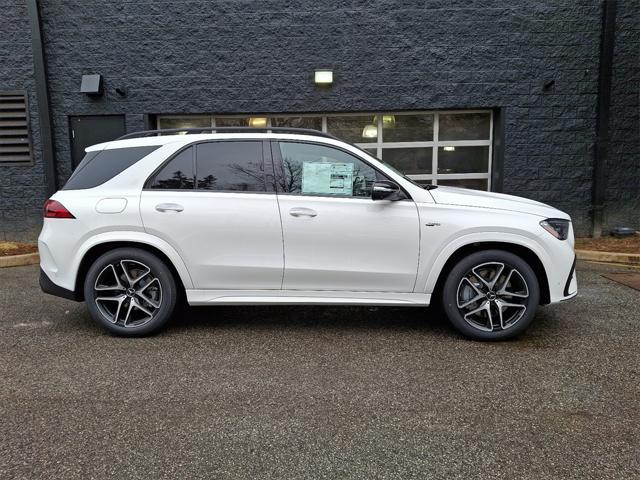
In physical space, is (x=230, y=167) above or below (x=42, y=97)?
below

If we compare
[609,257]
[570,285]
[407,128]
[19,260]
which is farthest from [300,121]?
[570,285]

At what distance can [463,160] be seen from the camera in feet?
30.4

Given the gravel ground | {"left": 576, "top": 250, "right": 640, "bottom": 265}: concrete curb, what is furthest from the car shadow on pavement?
{"left": 576, "top": 250, "right": 640, "bottom": 265}: concrete curb

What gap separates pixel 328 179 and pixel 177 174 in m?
1.36

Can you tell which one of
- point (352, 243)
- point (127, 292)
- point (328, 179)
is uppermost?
point (328, 179)

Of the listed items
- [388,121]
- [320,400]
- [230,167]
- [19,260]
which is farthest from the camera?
[388,121]

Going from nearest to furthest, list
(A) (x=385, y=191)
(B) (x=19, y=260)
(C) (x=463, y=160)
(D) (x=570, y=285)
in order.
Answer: (A) (x=385, y=191), (D) (x=570, y=285), (B) (x=19, y=260), (C) (x=463, y=160)

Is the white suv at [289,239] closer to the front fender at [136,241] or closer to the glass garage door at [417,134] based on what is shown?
the front fender at [136,241]

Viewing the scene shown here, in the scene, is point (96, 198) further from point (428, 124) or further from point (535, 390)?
point (428, 124)

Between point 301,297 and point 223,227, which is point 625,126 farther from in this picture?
point 223,227

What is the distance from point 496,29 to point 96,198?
7.28m

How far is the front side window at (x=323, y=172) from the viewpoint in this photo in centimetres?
446

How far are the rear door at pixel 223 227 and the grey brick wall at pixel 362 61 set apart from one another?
477cm

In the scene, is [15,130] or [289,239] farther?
[15,130]
